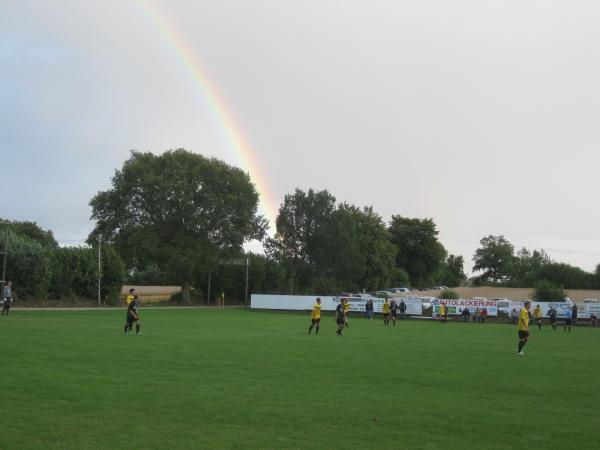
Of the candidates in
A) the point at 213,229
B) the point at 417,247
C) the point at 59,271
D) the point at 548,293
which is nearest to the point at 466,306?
the point at 548,293

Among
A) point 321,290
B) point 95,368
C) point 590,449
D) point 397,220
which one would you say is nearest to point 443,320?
point 321,290

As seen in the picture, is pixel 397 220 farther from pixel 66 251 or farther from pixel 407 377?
pixel 407 377

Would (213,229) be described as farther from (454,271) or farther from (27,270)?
(454,271)

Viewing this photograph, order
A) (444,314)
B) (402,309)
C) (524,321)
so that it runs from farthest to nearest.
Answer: (402,309) → (444,314) → (524,321)

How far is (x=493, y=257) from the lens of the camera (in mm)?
158000

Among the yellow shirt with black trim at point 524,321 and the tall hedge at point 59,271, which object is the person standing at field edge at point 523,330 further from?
the tall hedge at point 59,271

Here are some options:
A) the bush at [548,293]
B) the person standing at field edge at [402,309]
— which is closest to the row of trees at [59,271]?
the person standing at field edge at [402,309]

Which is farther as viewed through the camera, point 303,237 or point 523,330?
point 303,237

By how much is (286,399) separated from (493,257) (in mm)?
153774

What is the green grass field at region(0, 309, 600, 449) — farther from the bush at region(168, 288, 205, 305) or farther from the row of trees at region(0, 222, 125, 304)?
the bush at region(168, 288, 205, 305)

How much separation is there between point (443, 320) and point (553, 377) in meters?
36.1

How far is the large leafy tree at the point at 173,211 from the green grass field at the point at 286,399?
167 ft

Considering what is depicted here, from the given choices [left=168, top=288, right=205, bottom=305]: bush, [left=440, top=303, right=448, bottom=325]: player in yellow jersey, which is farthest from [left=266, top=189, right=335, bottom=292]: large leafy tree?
[left=440, top=303, right=448, bottom=325]: player in yellow jersey

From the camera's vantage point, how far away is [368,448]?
28.3 feet
